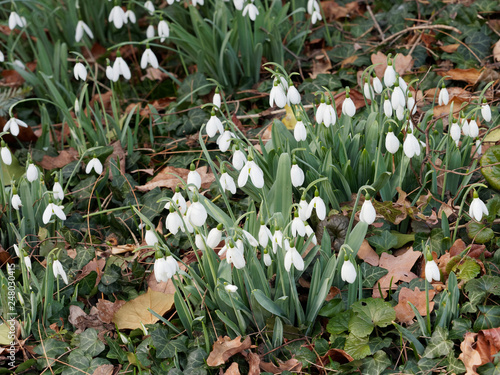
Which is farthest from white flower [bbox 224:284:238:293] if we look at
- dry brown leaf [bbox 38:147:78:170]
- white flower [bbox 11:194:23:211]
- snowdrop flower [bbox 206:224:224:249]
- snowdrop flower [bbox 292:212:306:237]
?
dry brown leaf [bbox 38:147:78:170]

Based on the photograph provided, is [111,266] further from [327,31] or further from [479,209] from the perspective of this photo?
[327,31]

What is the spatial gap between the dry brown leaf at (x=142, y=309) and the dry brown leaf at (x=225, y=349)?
31 centimetres

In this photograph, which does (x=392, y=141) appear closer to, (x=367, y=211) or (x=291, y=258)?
(x=367, y=211)

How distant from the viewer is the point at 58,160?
296 cm

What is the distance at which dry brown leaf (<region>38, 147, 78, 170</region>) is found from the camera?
294 cm

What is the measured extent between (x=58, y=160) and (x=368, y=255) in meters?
1.76

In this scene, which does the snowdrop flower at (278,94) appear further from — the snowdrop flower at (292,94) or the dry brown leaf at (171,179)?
the dry brown leaf at (171,179)

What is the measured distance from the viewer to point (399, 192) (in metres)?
2.27

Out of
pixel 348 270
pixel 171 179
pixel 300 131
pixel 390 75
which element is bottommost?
pixel 171 179

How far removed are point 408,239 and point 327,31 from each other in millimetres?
1778

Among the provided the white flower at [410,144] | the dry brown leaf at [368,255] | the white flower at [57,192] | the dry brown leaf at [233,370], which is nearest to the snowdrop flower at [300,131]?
the white flower at [410,144]

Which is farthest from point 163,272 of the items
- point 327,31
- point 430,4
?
point 430,4

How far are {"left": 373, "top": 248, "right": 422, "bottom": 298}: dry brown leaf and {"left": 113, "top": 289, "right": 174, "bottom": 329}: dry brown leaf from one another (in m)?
0.80

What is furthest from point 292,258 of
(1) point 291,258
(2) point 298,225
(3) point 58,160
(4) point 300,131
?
(3) point 58,160
